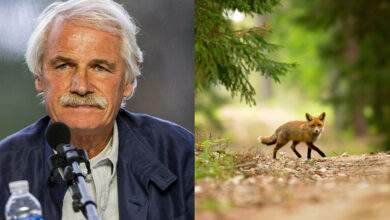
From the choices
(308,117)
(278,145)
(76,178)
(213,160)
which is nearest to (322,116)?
(308,117)

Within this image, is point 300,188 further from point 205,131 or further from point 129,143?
point 129,143

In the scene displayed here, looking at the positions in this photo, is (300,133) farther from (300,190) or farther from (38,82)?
(38,82)

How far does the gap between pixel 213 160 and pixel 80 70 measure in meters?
0.68

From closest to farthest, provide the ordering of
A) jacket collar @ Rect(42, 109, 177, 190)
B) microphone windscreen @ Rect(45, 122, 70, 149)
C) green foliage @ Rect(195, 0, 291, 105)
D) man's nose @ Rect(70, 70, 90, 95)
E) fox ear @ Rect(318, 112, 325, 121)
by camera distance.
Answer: microphone windscreen @ Rect(45, 122, 70, 149) → man's nose @ Rect(70, 70, 90, 95) → jacket collar @ Rect(42, 109, 177, 190) → fox ear @ Rect(318, 112, 325, 121) → green foliage @ Rect(195, 0, 291, 105)

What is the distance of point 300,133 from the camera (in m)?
2.32

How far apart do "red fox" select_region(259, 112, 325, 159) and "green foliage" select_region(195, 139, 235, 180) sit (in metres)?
0.20

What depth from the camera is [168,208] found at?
2.21 metres

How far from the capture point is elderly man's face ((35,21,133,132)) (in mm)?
2094

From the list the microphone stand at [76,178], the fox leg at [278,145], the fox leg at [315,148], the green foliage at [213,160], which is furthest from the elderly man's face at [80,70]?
the fox leg at [315,148]

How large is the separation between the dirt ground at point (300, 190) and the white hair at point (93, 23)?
0.61 meters

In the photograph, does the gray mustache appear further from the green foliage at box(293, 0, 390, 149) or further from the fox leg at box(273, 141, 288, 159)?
the green foliage at box(293, 0, 390, 149)

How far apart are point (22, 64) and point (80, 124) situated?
341mm

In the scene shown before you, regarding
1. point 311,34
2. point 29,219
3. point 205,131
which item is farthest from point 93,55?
point 311,34

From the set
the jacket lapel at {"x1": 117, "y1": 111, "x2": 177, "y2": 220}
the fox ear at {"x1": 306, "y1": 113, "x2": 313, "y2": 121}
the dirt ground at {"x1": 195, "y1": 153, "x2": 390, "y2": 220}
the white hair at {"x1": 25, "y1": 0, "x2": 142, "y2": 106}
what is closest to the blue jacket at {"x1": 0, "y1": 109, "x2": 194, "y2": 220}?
the jacket lapel at {"x1": 117, "y1": 111, "x2": 177, "y2": 220}
